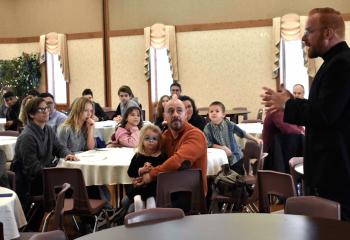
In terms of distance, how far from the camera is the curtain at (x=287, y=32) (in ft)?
38.1

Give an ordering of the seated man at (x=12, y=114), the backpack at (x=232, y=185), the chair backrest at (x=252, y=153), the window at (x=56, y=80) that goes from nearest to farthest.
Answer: the backpack at (x=232, y=185), the chair backrest at (x=252, y=153), the seated man at (x=12, y=114), the window at (x=56, y=80)

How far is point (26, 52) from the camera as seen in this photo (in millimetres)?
15453

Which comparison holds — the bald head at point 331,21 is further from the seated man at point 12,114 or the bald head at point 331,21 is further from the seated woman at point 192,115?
the seated man at point 12,114

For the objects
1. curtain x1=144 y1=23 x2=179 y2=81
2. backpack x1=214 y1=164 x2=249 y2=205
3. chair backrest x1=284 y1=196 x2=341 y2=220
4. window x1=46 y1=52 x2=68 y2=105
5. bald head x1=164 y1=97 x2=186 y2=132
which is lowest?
backpack x1=214 y1=164 x2=249 y2=205

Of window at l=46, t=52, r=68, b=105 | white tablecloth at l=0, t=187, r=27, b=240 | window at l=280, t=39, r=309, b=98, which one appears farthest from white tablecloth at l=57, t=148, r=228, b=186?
window at l=46, t=52, r=68, b=105

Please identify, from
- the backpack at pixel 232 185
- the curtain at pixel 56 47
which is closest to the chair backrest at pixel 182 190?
the backpack at pixel 232 185

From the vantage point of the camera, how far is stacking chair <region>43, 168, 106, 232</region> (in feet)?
15.7

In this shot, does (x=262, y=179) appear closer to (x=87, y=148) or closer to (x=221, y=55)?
(x=87, y=148)

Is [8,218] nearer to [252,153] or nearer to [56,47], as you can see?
[252,153]

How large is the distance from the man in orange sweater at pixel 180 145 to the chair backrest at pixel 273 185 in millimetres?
560

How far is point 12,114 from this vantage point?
9977mm

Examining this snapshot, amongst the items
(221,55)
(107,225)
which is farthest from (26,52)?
(107,225)

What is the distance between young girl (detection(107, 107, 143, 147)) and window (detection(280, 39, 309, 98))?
610cm

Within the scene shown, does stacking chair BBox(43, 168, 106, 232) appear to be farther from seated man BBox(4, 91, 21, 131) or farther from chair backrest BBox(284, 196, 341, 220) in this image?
seated man BBox(4, 91, 21, 131)
